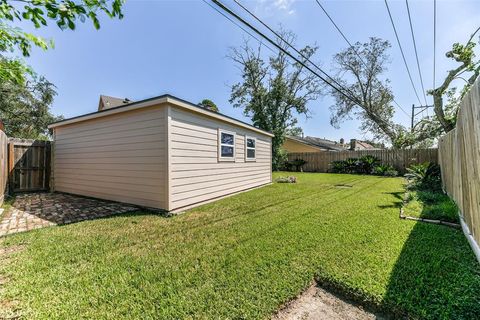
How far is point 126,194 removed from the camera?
5863 mm

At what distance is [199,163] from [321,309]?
4.61m

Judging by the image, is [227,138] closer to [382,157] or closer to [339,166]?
[339,166]

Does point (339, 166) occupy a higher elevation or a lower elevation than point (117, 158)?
lower

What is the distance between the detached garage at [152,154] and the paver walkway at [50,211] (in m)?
0.44

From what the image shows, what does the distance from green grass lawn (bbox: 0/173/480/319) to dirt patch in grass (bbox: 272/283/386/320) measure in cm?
9

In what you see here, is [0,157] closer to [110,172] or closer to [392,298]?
[110,172]

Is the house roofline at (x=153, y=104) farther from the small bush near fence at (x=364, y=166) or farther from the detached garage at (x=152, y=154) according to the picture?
the small bush near fence at (x=364, y=166)

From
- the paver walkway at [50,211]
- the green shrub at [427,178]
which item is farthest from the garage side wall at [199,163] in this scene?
the green shrub at [427,178]

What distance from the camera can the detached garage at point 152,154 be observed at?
5.11m

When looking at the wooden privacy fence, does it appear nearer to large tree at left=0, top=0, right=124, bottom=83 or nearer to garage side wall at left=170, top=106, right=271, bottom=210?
garage side wall at left=170, top=106, right=271, bottom=210

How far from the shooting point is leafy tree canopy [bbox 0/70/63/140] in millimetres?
16031

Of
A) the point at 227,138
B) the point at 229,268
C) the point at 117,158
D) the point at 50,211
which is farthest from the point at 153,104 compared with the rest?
the point at 229,268

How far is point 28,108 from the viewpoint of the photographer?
56.2 ft

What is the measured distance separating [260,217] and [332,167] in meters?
14.1
